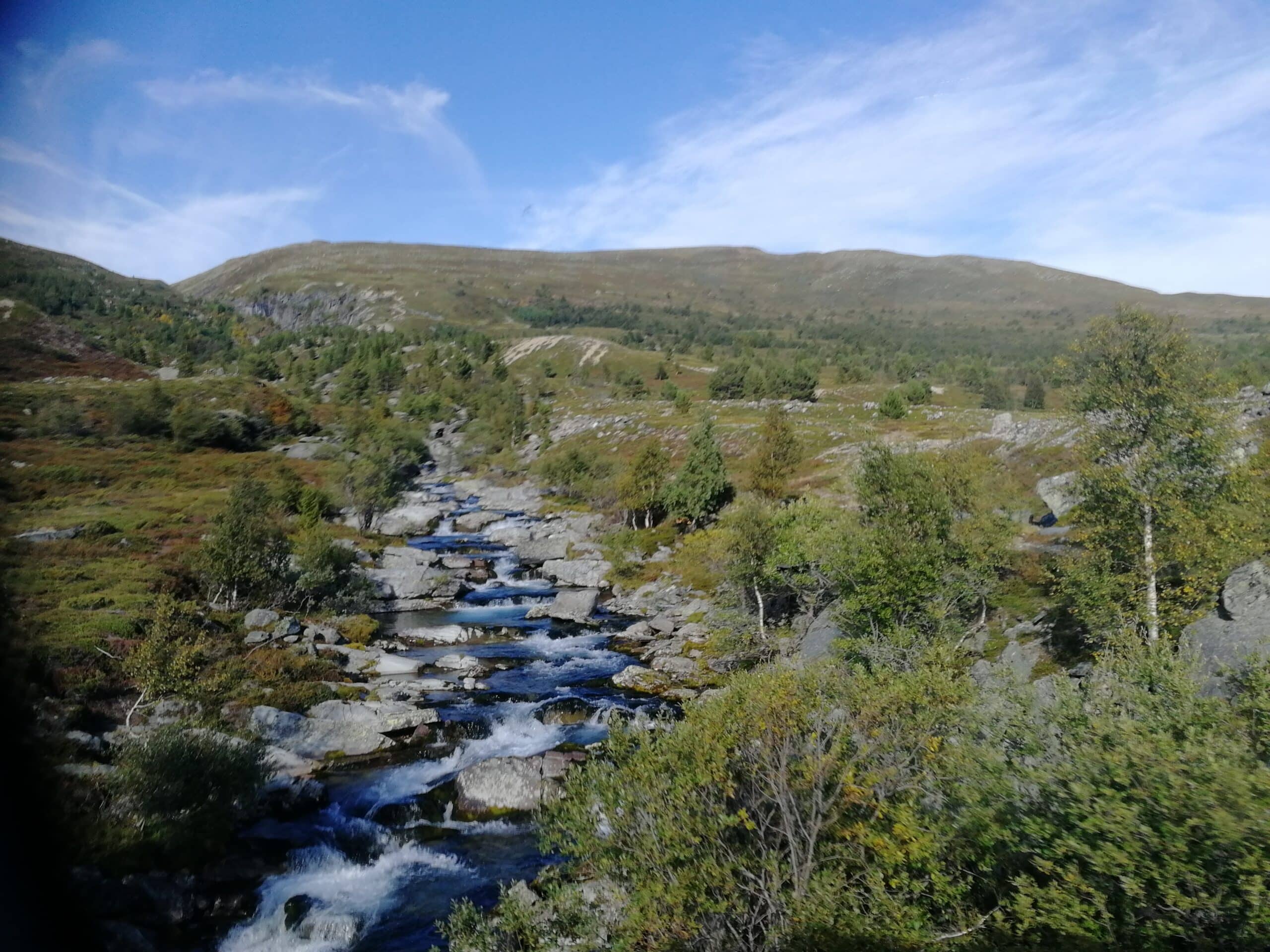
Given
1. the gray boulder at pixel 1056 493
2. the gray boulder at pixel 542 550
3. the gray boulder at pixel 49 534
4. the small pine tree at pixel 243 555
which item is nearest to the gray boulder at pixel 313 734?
the small pine tree at pixel 243 555

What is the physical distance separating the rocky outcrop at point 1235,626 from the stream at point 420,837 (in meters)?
17.8

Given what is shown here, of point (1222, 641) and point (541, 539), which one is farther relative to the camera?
point (541, 539)

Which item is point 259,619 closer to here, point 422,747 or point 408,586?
point 408,586

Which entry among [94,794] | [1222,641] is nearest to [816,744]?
[1222,641]

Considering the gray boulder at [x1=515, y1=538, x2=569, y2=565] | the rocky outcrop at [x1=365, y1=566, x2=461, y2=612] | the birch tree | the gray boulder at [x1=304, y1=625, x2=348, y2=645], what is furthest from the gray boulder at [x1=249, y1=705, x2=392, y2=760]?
the gray boulder at [x1=515, y1=538, x2=569, y2=565]

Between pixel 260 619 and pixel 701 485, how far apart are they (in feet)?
118

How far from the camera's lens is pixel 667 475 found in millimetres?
70562

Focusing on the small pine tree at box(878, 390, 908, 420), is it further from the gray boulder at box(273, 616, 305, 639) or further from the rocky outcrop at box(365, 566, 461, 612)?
the gray boulder at box(273, 616, 305, 639)

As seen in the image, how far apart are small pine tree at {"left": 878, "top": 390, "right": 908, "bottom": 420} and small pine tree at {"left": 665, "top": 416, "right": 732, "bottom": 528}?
143 feet

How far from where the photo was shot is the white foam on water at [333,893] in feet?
50.6

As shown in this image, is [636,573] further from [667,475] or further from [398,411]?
[398,411]

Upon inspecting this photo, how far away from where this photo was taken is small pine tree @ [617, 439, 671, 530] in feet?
214

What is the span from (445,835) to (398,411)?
143972 mm

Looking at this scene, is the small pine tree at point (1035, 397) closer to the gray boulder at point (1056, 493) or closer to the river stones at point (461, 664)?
the gray boulder at point (1056, 493)
